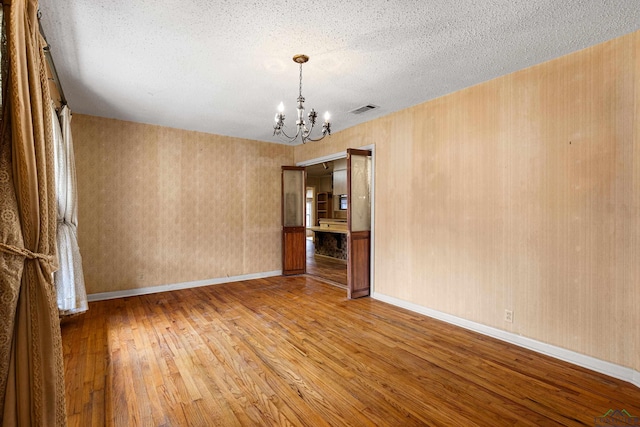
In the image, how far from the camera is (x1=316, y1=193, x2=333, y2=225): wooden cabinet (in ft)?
38.2

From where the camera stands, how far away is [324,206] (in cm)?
1179

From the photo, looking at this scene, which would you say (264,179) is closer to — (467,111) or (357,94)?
(357,94)

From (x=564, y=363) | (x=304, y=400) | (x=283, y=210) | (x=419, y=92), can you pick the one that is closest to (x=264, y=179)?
(x=283, y=210)

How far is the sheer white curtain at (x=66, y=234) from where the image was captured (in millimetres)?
3322

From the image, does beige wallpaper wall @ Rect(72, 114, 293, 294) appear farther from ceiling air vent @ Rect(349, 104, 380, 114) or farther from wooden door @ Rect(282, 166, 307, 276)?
ceiling air vent @ Rect(349, 104, 380, 114)

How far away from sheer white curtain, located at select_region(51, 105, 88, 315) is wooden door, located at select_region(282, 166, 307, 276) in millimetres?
3383

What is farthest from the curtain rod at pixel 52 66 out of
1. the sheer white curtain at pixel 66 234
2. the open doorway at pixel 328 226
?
the open doorway at pixel 328 226

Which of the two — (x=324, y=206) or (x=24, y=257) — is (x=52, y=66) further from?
(x=324, y=206)

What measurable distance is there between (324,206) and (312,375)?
31.1 ft

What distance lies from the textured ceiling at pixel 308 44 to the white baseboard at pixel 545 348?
2.65m

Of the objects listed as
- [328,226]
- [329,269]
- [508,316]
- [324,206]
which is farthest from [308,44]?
[324,206]

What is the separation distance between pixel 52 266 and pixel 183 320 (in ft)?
8.38

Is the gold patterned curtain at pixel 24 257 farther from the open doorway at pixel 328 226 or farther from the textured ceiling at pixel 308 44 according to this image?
the open doorway at pixel 328 226

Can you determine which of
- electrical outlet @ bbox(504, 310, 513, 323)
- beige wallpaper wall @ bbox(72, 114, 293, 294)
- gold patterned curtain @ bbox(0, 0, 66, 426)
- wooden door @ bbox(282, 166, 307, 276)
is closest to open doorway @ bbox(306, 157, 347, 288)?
wooden door @ bbox(282, 166, 307, 276)
